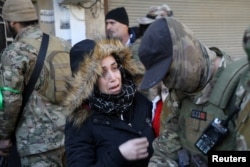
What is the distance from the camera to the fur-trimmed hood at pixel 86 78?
2.09 meters

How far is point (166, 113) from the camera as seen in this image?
1824mm

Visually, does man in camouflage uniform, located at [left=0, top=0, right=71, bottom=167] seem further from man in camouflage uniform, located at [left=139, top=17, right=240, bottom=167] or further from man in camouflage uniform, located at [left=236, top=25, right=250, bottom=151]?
man in camouflage uniform, located at [left=236, top=25, right=250, bottom=151]

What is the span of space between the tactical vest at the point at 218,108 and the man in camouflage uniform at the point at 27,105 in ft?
4.75

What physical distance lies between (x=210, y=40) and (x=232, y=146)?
5.02 meters

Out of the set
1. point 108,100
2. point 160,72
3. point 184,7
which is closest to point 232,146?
point 160,72

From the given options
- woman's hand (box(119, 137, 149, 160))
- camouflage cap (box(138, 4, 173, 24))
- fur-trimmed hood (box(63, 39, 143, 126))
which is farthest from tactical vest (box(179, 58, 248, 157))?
camouflage cap (box(138, 4, 173, 24))

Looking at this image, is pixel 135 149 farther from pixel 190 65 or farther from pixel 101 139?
pixel 190 65

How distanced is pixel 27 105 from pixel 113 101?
0.99 m

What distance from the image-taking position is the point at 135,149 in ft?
6.38

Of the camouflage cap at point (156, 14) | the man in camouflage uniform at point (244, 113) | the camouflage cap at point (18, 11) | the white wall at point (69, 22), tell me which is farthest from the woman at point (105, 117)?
the white wall at point (69, 22)

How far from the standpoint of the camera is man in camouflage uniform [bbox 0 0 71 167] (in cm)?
269

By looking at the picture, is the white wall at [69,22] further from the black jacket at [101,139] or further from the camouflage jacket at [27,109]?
the black jacket at [101,139]

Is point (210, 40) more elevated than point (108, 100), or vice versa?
point (108, 100)

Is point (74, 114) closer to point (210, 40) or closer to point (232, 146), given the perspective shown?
point (232, 146)
